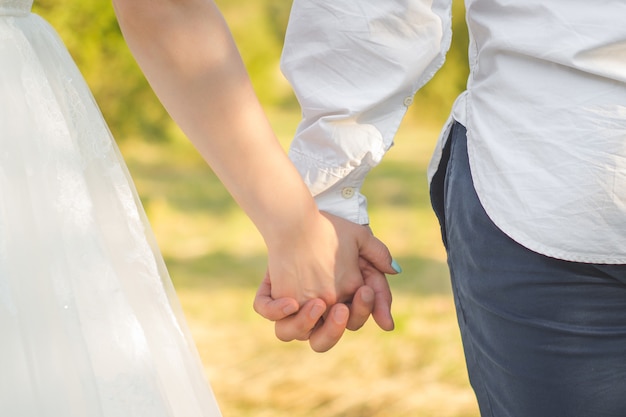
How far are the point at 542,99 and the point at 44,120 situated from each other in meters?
0.66

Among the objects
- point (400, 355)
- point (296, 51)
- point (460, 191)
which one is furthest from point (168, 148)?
point (460, 191)

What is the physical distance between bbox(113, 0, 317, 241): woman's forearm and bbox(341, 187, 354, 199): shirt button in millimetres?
153

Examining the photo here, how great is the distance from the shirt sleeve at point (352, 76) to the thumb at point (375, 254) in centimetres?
4

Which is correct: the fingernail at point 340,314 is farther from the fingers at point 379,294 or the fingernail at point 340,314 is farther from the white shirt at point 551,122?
the white shirt at point 551,122

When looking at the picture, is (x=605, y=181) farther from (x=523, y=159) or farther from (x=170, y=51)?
(x=170, y=51)

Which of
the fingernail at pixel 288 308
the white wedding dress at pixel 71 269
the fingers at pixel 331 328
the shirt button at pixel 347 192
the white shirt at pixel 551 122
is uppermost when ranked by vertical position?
the white shirt at pixel 551 122

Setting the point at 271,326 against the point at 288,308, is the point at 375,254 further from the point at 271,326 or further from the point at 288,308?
the point at 271,326

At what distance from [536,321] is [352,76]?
533 mm

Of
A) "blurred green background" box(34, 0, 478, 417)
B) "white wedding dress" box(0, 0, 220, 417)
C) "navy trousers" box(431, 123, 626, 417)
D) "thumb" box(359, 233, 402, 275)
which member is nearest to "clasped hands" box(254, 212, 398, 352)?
"thumb" box(359, 233, 402, 275)

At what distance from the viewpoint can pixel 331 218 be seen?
1.41 meters

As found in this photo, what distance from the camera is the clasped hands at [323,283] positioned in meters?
1.35

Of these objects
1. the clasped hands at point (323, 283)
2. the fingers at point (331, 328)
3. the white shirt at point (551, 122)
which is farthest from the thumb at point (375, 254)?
the white shirt at point (551, 122)

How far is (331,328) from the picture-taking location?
1.40 meters

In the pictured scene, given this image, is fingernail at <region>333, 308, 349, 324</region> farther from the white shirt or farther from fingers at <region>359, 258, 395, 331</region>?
the white shirt
